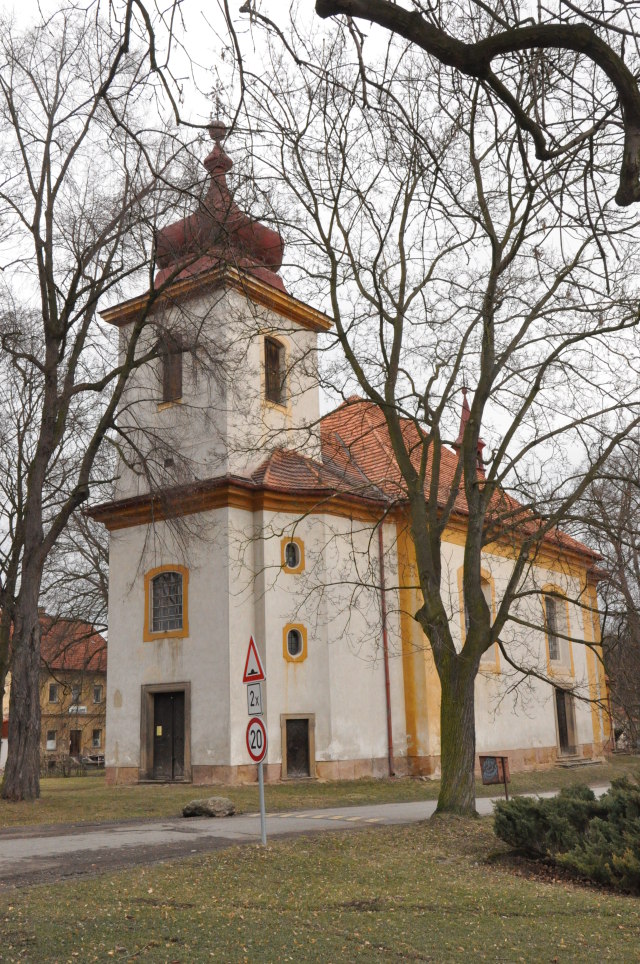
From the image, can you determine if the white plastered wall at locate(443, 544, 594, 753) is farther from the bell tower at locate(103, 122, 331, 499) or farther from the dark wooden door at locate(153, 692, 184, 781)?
the dark wooden door at locate(153, 692, 184, 781)

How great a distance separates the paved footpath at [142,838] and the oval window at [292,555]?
8191 millimetres

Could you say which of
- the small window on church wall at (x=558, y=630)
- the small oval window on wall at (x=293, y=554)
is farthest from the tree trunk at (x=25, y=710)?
the small window on church wall at (x=558, y=630)

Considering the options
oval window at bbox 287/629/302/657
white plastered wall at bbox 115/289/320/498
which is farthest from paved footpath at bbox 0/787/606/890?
white plastered wall at bbox 115/289/320/498

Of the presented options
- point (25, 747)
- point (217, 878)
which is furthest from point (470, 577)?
point (25, 747)

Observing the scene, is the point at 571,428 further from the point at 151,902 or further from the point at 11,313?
the point at 11,313

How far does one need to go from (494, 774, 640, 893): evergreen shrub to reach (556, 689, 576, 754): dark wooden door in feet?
75.0

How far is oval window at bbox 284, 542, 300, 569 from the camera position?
23781 mm

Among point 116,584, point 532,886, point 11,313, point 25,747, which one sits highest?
point 11,313

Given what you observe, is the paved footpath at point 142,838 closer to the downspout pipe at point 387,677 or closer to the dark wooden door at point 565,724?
the downspout pipe at point 387,677

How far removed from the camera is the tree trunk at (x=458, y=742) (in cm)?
1277

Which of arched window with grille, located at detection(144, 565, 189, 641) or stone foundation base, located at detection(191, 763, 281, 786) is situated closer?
stone foundation base, located at detection(191, 763, 281, 786)

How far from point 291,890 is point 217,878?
A: 0.80 metres

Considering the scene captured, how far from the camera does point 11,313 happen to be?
60.2ft

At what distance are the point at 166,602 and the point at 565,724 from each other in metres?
15.9
